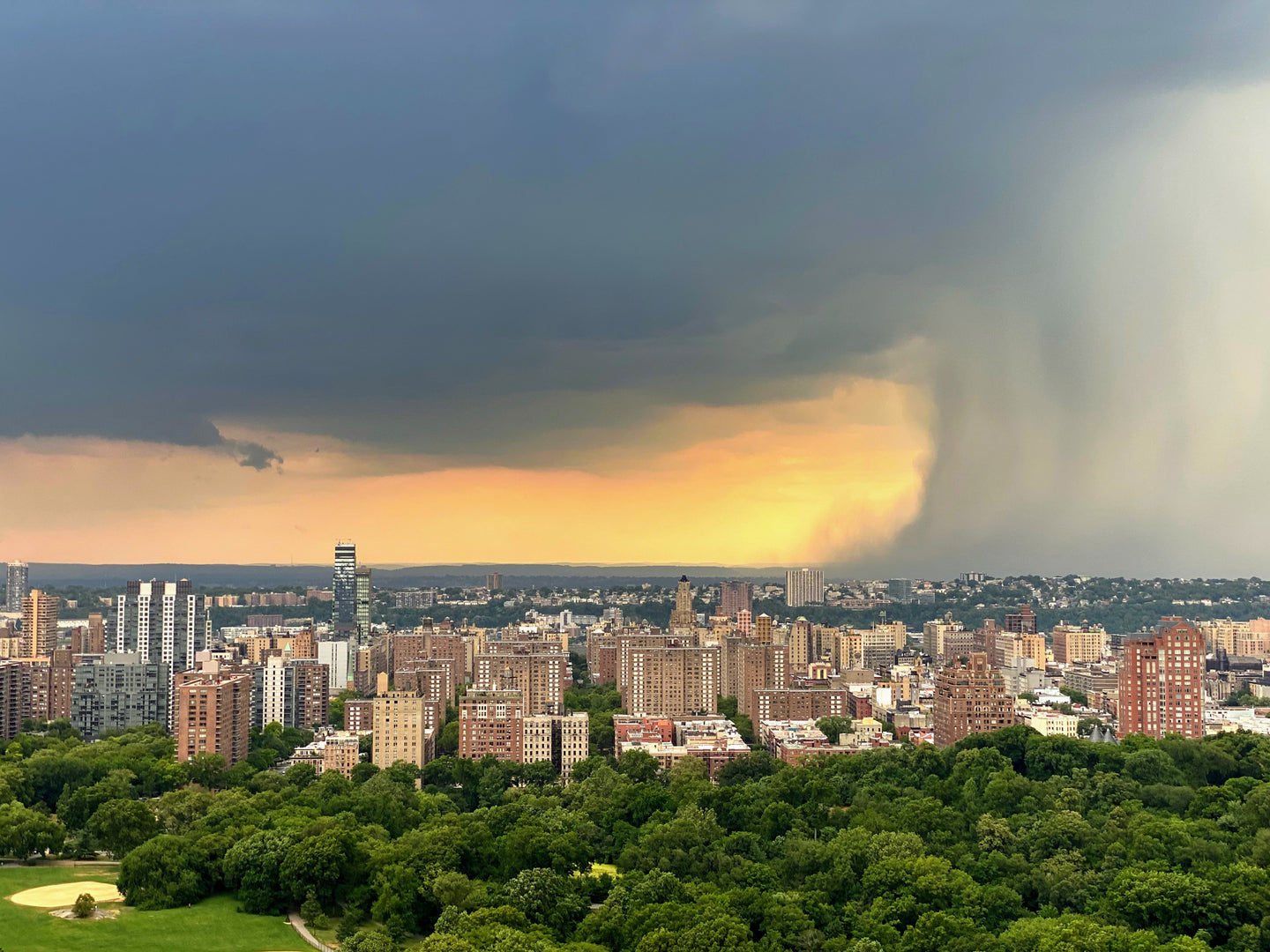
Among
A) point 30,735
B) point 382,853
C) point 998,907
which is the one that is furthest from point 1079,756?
point 30,735

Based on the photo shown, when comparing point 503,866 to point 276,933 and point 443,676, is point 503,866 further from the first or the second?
point 443,676

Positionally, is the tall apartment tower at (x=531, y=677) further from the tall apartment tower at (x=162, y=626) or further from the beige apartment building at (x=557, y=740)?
the tall apartment tower at (x=162, y=626)

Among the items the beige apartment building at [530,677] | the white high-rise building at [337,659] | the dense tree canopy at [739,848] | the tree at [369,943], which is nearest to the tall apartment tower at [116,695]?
the beige apartment building at [530,677]

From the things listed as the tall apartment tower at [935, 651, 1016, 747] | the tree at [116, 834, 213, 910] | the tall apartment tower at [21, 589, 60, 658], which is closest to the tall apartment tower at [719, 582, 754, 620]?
the tall apartment tower at [21, 589, 60, 658]

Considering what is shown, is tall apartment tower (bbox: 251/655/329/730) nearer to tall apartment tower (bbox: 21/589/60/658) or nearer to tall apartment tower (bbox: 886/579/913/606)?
tall apartment tower (bbox: 21/589/60/658)

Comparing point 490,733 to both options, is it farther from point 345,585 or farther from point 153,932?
point 345,585

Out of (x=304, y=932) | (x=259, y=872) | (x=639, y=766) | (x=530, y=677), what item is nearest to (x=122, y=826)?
(x=259, y=872)

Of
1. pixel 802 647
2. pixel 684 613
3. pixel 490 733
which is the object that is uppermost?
pixel 684 613
